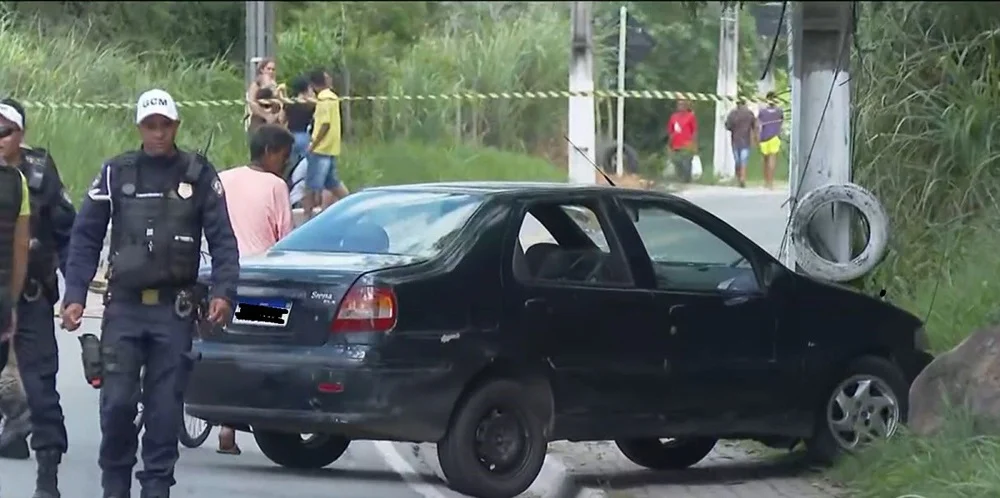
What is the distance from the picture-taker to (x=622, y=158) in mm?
28047

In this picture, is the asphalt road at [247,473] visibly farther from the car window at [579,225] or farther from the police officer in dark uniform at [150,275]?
the car window at [579,225]

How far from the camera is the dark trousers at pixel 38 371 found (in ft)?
Answer: 29.6

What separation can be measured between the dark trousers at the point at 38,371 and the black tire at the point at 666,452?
10.7 ft

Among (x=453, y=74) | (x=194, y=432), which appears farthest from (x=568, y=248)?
(x=453, y=74)

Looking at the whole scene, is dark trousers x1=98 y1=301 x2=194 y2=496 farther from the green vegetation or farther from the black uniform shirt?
the green vegetation

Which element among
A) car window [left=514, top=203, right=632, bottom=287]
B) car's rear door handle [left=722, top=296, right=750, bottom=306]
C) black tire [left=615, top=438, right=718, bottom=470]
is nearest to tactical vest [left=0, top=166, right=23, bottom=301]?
car window [left=514, top=203, right=632, bottom=287]

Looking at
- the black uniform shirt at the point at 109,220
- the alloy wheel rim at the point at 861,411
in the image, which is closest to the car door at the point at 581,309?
the alloy wheel rim at the point at 861,411

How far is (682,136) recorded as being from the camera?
28.2 meters

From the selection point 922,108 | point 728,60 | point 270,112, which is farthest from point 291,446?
point 728,60

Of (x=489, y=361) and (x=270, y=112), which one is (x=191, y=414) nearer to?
(x=489, y=361)

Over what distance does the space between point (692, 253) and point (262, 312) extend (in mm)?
2301

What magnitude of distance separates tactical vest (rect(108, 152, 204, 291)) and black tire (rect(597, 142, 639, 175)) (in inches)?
724

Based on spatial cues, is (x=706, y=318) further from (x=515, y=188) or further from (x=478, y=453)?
(x=478, y=453)

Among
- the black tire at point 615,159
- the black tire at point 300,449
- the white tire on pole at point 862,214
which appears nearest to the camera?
the black tire at point 300,449
